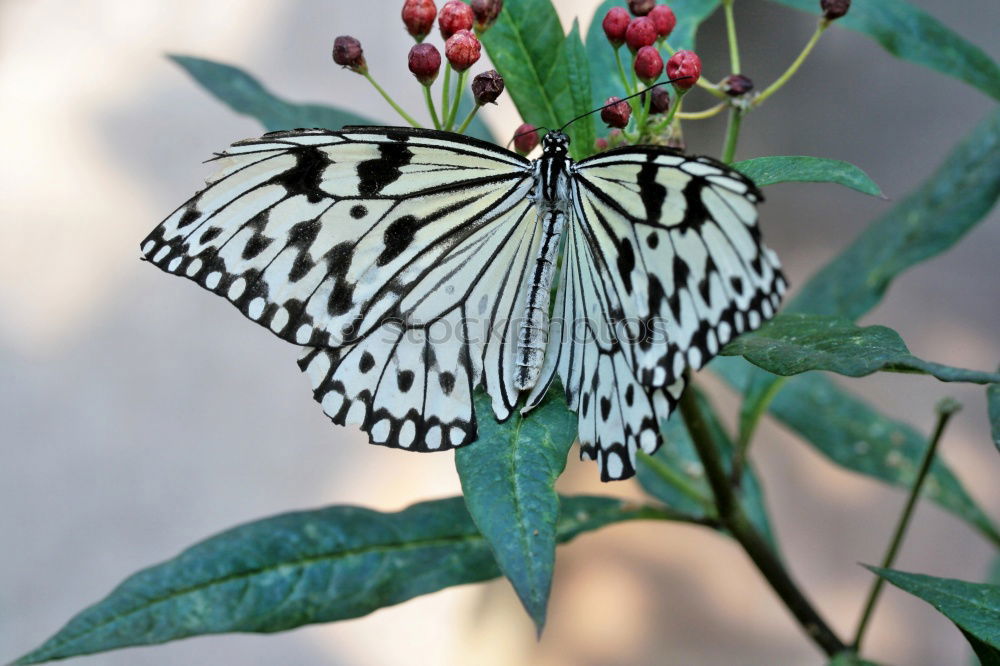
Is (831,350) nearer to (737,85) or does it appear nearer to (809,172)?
(809,172)

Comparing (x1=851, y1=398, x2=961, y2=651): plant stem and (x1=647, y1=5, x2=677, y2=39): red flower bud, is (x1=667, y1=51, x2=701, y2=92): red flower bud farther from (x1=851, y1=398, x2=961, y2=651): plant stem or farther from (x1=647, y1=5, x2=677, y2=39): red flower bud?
(x1=851, y1=398, x2=961, y2=651): plant stem

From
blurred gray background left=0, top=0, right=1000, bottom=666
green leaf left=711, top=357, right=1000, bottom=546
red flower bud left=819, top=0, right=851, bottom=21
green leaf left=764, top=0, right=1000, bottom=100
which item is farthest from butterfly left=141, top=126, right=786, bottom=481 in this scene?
blurred gray background left=0, top=0, right=1000, bottom=666

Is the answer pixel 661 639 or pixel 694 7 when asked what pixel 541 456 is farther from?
pixel 661 639

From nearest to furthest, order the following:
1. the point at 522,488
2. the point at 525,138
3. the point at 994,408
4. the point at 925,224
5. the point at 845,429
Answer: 1. the point at 522,488
2. the point at 994,408
3. the point at 525,138
4. the point at 925,224
5. the point at 845,429

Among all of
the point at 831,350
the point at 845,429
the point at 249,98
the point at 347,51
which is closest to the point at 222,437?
the point at 249,98

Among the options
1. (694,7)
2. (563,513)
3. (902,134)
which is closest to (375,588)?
(563,513)
